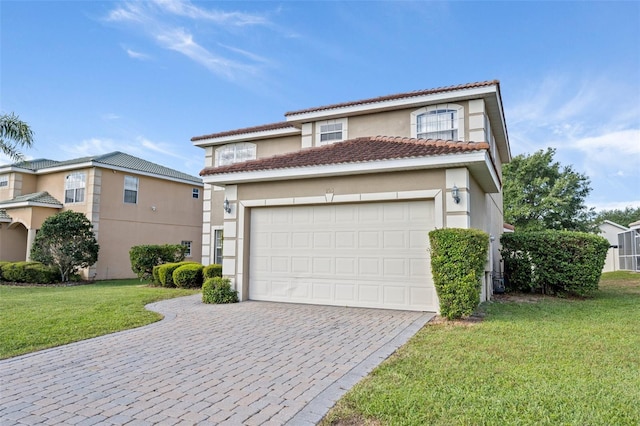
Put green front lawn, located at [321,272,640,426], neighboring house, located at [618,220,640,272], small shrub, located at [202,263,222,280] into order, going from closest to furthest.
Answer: green front lawn, located at [321,272,640,426]
small shrub, located at [202,263,222,280]
neighboring house, located at [618,220,640,272]

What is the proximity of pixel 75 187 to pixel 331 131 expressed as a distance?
47.7ft

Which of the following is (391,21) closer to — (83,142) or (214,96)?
(214,96)

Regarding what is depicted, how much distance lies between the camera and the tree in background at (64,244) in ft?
54.1

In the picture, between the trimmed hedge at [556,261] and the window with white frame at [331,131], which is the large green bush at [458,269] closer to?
the trimmed hedge at [556,261]

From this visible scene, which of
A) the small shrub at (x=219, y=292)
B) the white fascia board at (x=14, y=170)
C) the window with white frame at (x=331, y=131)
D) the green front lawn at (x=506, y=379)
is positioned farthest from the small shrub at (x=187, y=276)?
the white fascia board at (x=14, y=170)

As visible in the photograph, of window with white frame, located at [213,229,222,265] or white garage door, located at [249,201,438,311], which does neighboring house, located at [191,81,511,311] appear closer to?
white garage door, located at [249,201,438,311]

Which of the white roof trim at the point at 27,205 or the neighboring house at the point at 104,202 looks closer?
the white roof trim at the point at 27,205

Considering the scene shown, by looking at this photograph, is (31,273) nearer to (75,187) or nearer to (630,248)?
(75,187)

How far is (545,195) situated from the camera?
3306cm

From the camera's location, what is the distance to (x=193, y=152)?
18734mm

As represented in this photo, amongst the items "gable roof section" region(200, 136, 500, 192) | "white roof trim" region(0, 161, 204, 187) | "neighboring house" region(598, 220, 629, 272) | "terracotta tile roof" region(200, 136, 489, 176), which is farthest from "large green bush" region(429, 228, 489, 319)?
"neighboring house" region(598, 220, 629, 272)

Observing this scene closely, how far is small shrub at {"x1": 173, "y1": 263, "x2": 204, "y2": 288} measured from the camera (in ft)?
48.4

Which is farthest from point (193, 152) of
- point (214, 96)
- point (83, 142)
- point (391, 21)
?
point (391, 21)

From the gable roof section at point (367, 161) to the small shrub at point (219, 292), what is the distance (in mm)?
2821
